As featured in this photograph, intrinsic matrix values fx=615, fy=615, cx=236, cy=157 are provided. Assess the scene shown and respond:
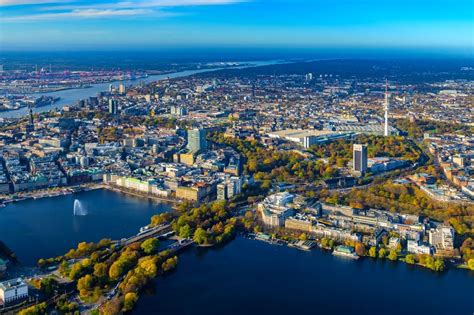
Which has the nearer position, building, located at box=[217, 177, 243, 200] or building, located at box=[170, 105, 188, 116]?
building, located at box=[217, 177, 243, 200]

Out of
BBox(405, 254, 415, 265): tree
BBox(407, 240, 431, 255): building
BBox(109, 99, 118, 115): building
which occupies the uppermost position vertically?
BBox(109, 99, 118, 115): building

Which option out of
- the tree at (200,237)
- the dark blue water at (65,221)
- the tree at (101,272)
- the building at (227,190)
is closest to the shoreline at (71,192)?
the dark blue water at (65,221)

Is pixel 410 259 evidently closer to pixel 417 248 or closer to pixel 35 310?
pixel 417 248

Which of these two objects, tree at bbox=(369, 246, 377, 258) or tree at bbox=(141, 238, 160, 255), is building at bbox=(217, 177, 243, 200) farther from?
tree at bbox=(369, 246, 377, 258)

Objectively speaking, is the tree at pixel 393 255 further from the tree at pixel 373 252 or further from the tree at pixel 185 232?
the tree at pixel 185 232

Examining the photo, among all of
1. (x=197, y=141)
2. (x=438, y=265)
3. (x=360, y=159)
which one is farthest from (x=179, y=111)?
(x=438, y=265)

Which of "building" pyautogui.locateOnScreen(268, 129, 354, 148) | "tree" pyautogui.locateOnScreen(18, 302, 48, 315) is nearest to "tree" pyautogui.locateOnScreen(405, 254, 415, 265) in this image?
"tree" pyautogui.locateOnScreen(18, 302, 48, 315)
